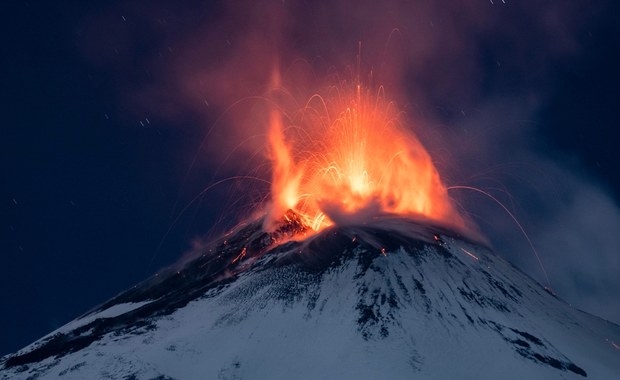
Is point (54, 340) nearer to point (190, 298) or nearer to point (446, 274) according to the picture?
point (190, 298)

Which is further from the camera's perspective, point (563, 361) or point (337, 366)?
point (563, 361)

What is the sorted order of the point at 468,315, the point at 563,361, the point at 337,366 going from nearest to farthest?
the point at 337,366, the point at 563,361, the point at 468,315

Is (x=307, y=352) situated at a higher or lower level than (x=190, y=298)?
lower

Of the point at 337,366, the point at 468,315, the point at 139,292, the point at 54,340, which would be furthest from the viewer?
the point at 139,292

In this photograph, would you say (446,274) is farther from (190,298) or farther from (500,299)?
(190,298)

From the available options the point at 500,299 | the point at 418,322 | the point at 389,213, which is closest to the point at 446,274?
the point at 500,299

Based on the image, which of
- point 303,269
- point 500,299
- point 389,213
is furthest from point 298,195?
point 500,299

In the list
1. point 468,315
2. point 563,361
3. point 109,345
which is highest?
point 109,345
